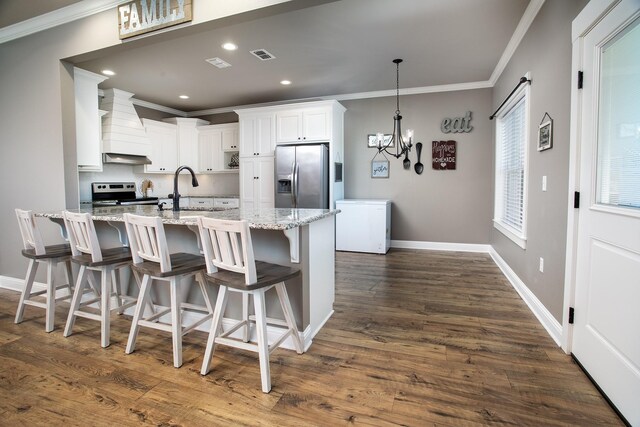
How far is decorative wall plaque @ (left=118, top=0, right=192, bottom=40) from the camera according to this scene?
102 inches

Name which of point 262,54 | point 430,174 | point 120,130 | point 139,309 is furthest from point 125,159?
point 430,174

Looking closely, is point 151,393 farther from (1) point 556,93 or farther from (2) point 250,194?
(2) point 250,194

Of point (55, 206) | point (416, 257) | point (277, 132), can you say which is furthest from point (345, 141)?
point (55, 206)

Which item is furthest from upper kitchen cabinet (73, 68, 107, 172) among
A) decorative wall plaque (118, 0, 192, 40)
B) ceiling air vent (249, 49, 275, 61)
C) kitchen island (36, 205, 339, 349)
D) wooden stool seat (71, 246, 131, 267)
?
wooden stool seat (71, 246, 131, 267)

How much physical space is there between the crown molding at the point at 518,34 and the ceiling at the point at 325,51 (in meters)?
0.05

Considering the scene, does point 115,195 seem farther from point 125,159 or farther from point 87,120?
point 87,120

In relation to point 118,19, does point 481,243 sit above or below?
below

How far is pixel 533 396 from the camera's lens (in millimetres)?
1766

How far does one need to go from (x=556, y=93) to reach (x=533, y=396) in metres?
2.02

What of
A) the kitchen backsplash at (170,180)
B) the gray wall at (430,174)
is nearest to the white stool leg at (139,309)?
the kitchen backsplash at (170,180)

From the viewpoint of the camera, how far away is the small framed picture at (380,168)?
571cm

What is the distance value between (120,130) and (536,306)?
5573 mm

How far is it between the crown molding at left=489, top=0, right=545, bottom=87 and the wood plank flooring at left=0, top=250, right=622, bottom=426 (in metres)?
2.54

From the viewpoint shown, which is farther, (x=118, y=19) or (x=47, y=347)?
(x=118, y=19)
